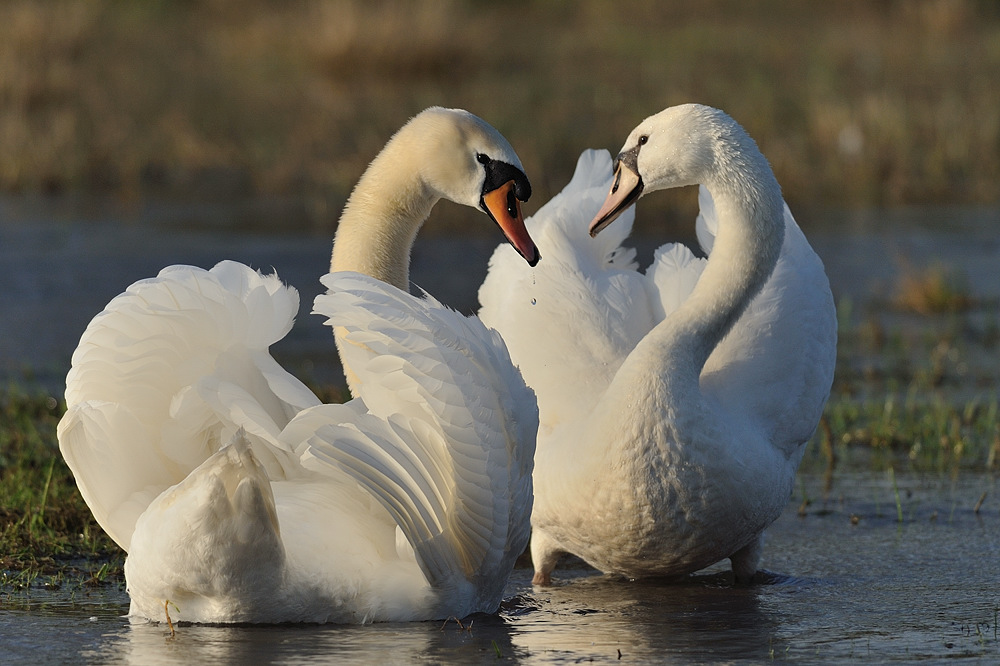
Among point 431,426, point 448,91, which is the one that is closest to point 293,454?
point 431,426

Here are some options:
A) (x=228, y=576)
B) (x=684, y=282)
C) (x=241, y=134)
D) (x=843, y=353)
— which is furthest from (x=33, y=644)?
(x=241, y=134)

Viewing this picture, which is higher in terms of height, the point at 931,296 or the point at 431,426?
the point at 931,296

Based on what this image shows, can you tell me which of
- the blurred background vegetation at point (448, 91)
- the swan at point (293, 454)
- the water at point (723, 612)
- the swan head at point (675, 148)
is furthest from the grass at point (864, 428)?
the blurred background vegetation at point (448, 91)

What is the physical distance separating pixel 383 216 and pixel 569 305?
85 centimetres

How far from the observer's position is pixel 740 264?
183 inches

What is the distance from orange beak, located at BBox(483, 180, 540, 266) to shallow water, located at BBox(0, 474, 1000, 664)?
0.98 meters

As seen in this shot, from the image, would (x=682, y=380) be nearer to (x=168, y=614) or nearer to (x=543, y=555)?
(x=543, y=555)

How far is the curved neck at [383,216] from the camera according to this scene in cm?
475

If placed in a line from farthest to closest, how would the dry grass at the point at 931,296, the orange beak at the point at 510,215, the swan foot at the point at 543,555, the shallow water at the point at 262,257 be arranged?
1. the dry grass at the point at 931,296
2. the shallow water at the point at 262,257
3. the swan foot at the point at 543,555
4. the orange beak at the point at 510,215

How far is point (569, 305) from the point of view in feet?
17.5

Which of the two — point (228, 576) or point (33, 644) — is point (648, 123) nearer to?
point (228, 576)

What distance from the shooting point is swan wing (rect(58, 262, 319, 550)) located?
414 cm

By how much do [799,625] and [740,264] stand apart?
1072mm

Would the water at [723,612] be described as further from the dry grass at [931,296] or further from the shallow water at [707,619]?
the dry grass at [931,296]
